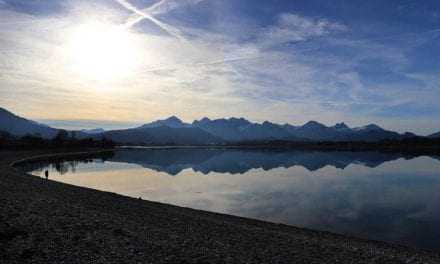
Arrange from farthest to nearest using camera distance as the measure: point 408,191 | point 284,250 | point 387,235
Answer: point 408,191 < point 387,235 < point 284,250

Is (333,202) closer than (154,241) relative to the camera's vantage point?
No

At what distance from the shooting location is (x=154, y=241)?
18.2 m

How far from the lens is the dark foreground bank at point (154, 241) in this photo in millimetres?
15391

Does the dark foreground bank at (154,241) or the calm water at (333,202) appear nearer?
the dark foreground bank at (154,241)

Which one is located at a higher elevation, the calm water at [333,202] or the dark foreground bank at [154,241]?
the dark foreground bank at [154,241]

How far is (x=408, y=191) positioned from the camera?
53188mm

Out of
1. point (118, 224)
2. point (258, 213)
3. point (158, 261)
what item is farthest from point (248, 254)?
point (258, 213)

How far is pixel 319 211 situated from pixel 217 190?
20.4 meters

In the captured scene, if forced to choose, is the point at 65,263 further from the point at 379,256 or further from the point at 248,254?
the point at 379,256

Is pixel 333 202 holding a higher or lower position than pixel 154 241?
lower

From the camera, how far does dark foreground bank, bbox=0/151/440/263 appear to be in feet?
50.5

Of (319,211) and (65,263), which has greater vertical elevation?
(65,263)

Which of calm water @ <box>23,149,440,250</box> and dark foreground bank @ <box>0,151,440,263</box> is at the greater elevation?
dark foreground bank @ <box>0,151,440,263</box>

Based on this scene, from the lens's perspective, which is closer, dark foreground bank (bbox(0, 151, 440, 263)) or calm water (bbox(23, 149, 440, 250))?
dark foreground bank (bbox(0, 151, 440, 263))
